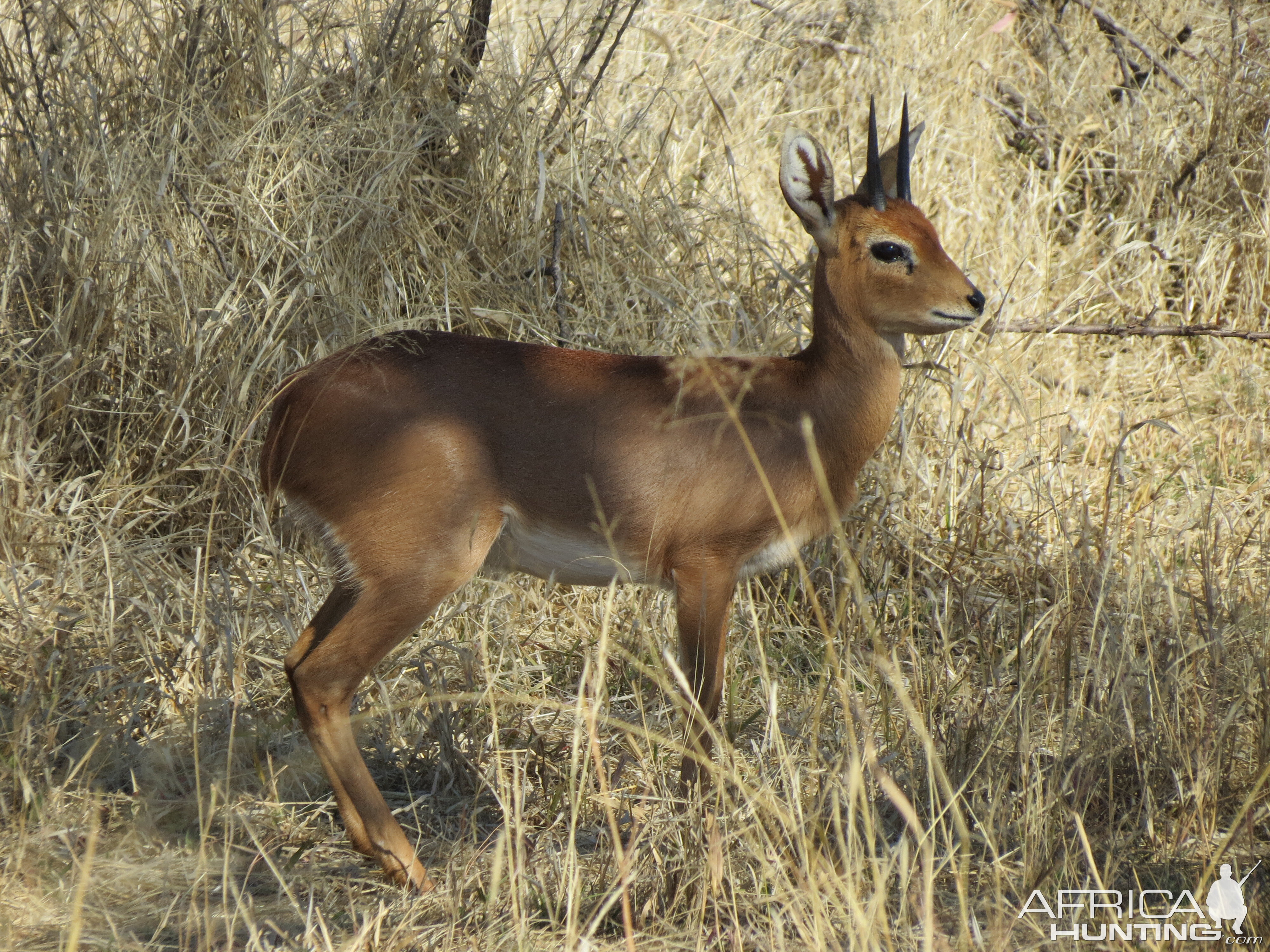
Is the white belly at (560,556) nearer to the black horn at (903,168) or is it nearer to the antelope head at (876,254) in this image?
the antelope head at (876,254)

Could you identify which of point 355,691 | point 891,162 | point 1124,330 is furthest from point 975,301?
point 355,691

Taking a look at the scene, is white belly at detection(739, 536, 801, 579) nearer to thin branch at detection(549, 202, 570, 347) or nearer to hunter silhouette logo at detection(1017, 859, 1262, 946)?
hunter silhouette logo at detection(1017, 859, 1262, 946)

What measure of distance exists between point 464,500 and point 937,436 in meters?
2.64

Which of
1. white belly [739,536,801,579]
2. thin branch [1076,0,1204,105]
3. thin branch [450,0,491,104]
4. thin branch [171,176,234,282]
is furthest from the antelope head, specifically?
thin branch [1076,0,1204,105]

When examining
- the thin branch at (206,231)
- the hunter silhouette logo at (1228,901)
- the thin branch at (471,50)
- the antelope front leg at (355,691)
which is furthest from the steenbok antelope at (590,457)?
the thin branch at (471,50)

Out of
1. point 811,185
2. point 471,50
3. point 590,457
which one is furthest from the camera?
point 471,50

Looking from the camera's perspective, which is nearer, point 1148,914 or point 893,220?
point 1148,914

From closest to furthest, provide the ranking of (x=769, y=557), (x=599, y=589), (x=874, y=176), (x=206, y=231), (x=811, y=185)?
(x=769, y=557)
(x=874, y=176)
(x=811, y=185)
(x=599, y=589)
(x=206, y=231)

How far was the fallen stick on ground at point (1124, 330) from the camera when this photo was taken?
4.86 metres

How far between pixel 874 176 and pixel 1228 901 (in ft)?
6.96

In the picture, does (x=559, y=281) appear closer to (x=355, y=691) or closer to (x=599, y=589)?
(x=599, y=589)

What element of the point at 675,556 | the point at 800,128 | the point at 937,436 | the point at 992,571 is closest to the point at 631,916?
the point at 675,556

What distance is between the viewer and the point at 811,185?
3871 mm

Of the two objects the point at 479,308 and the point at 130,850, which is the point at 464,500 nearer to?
the point at 130,850
